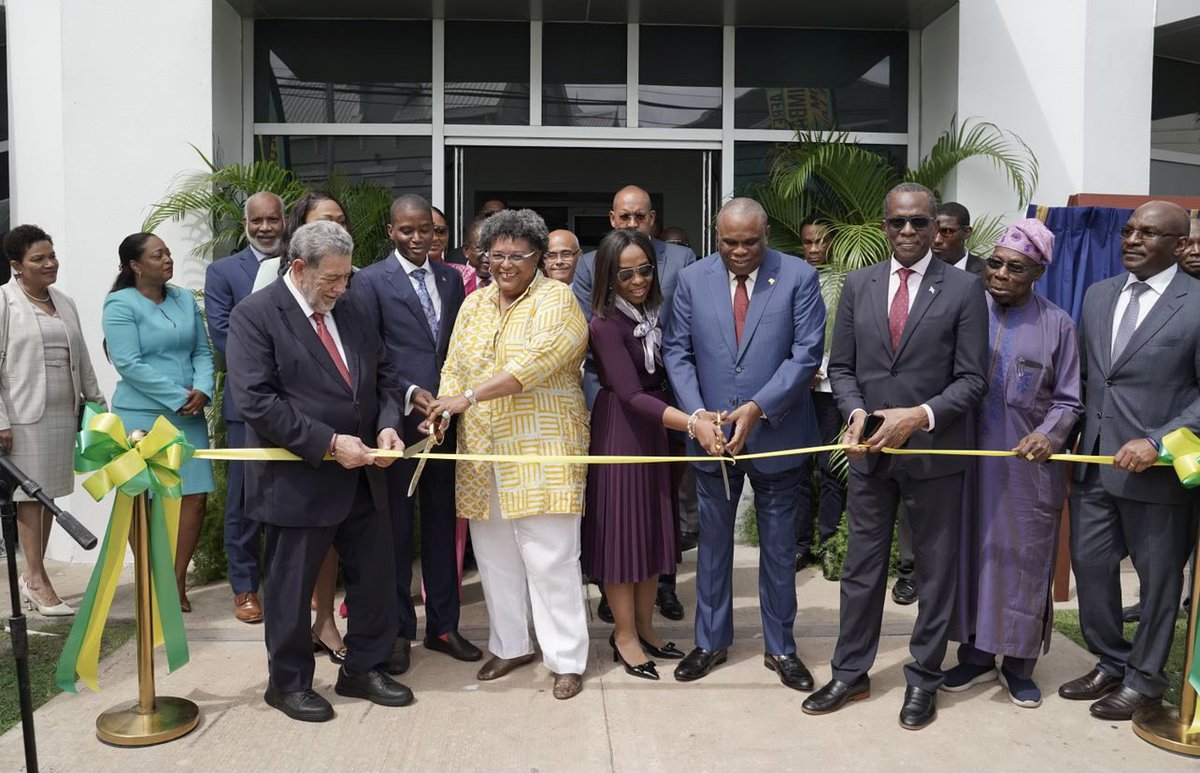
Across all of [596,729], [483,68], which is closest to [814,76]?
[483,68]

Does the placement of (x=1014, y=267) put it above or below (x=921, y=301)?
above

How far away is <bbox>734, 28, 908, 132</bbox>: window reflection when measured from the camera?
848 centimetres

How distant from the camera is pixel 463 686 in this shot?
4762 millimetres

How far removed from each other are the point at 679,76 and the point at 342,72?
8.99 ft

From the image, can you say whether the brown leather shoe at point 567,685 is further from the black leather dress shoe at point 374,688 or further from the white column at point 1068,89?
the white column at point 1068,89

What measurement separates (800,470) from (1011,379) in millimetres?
1006

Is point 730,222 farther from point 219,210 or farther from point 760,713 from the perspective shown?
point 219,210

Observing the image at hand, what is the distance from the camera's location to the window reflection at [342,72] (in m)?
8.26

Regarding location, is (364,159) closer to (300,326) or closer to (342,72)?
(342,72)

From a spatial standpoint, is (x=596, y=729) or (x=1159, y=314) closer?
(x=596, y=729)

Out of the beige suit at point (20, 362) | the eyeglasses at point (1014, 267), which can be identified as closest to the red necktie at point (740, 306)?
the eyeglasses at point (1014, 267)

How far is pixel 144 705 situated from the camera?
13.9 feet

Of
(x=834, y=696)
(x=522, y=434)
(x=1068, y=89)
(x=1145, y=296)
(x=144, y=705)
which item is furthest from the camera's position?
(x=1068, y=89)

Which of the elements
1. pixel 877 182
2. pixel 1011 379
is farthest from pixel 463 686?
pixel 877 182
